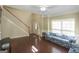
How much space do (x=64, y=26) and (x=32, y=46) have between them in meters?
0.66

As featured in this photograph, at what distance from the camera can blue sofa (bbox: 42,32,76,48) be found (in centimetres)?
150

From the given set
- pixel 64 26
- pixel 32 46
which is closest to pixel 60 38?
pixel 64 26

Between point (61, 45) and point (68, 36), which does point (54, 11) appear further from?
point (61, 45)

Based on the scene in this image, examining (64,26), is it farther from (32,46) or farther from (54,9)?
(32,46)

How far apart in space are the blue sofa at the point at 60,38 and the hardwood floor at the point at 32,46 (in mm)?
72

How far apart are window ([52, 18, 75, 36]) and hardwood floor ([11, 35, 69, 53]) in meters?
0.27

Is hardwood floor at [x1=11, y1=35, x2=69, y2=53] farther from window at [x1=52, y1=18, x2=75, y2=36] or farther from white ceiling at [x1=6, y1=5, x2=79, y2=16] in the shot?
white ceiling at [x1=6, y1=5, x2=79, y2=16]

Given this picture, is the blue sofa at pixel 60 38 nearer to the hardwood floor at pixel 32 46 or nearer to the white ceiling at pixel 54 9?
the hardwood floor at pixel 32 46

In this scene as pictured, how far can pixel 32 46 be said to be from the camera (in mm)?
1527

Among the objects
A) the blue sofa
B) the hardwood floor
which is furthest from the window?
the hardwood floor

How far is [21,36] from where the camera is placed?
61.2 inches

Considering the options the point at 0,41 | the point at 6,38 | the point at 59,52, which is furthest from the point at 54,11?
the point at 0,41
